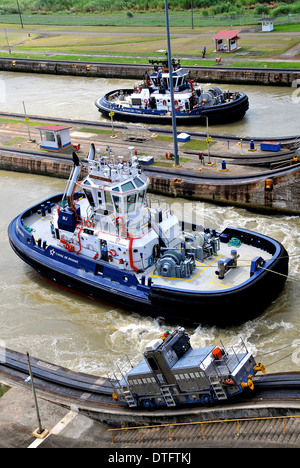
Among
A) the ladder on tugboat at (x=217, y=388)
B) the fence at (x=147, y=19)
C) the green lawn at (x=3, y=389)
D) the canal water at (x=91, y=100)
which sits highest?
the fence at (x=147, y=19)

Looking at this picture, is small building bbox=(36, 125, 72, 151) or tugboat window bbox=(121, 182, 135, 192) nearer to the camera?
tugboat window bbox=(121, 182, 135, 192)

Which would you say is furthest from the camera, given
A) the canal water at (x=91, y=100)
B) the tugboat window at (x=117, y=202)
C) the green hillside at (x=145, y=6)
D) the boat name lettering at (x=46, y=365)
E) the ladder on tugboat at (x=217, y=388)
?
the green hillside at (x=145, y=6)

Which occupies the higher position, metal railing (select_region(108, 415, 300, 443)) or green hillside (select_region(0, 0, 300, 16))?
green hillside (select_region(0, 0, 300, 16))

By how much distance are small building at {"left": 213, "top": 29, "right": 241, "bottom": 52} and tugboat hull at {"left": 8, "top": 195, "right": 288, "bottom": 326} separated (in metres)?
35.2

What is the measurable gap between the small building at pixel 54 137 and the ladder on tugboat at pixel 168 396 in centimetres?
2066

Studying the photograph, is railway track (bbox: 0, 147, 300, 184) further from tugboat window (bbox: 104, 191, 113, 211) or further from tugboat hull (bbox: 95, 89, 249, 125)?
tugboat window (bbox: 104, 191, 113, 211)

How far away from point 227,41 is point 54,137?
25723 millimetres

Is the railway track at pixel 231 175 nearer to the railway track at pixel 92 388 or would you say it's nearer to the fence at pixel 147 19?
the railway track at pixel 92 388

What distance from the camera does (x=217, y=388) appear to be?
13.6 meters

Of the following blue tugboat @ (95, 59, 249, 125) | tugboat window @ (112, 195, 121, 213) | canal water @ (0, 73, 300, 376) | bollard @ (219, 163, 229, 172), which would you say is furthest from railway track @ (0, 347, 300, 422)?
blue tugboat @ (95, 59, 249, 125)

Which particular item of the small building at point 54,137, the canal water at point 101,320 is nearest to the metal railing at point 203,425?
the canal water at point 101,320

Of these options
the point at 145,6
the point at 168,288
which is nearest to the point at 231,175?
the point at 168,288

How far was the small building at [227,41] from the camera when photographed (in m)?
52.2

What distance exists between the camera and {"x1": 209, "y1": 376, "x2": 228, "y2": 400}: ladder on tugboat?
13.6 meters
